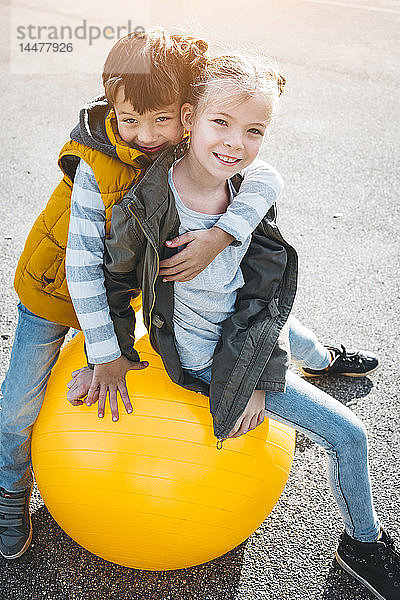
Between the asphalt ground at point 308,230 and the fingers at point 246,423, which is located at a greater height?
the fingers at point 246,423

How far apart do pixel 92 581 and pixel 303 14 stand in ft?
36.4

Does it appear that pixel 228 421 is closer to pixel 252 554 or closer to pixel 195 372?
pixel 195 372

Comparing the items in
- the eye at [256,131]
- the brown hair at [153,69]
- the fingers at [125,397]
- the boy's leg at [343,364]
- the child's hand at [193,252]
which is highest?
the brown hair at [153,69]

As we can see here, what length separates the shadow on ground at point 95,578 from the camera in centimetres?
275

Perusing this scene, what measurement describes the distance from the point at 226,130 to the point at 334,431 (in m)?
1.17

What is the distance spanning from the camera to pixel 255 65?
219 centimetres

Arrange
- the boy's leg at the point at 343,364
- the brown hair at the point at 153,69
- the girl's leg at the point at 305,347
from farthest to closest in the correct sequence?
1. the boy's leg at the point at 343,364
2. the girl's leg at the point at 305,347
3. the brown hair at the point at 153,69

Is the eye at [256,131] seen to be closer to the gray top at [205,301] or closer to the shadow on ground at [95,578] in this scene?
the gray top at [205,301]

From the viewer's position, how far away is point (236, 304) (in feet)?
8.21

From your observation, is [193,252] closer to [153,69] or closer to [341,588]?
[153,69]

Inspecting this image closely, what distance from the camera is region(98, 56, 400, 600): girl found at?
2.19 meters

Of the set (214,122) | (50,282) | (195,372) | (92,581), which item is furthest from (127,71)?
(92,581)

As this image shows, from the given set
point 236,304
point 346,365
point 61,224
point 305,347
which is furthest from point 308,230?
point 61,224

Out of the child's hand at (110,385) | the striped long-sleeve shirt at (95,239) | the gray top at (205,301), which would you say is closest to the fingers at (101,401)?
the child's hand at (110,385)
